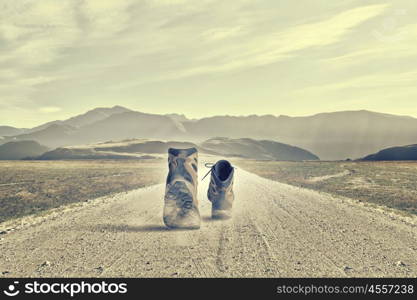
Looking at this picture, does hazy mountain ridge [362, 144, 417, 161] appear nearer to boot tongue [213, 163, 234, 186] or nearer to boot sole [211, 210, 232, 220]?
boot tongue [213, 163, 234, 186]

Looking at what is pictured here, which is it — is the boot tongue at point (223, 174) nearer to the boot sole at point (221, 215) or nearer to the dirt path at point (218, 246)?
the boot sole at point (221, 215)

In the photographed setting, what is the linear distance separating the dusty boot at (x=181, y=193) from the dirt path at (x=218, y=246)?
385 mm

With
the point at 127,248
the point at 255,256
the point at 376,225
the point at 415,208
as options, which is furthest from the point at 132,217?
the point at 415,208

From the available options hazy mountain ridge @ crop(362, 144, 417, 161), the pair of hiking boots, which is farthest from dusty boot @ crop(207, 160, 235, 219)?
hazy mountain ridge @ crop(362, 144, 417, 161)

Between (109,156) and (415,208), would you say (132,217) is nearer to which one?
(415,208)

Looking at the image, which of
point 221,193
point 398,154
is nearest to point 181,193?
point 221,193

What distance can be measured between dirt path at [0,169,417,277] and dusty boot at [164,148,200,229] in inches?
15.1

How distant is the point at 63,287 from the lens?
644 cm

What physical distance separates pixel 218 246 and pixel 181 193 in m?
2.06

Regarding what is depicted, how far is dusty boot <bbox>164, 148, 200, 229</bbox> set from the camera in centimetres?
1071

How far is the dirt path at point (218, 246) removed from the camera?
7570mm

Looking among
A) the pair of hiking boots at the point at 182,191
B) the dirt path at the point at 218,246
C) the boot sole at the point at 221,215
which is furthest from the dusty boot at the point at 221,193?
the pair of hiking boots at the point at 182,191

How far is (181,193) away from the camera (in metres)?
10.7

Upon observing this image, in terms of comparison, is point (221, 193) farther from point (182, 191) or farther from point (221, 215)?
point (182, 191)
